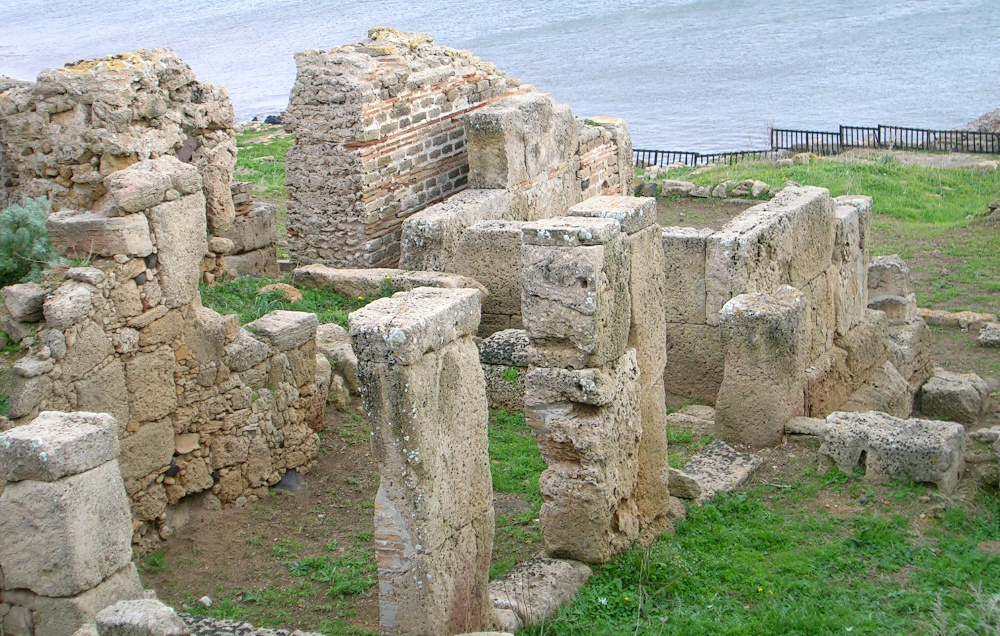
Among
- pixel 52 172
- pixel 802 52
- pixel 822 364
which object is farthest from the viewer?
pixel 802 52

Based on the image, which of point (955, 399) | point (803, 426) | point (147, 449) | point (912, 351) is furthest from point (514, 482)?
point (912, 351)

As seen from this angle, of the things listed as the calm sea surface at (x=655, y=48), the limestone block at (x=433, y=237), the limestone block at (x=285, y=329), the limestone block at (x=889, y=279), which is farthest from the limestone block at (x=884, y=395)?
the calm sea surface at (x=655, y=48)

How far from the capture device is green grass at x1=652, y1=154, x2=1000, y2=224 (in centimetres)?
1795

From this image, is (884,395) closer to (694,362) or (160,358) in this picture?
(694,362)

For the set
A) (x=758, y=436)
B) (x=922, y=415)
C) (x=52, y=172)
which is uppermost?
(x=52, y=172)

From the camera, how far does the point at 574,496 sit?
680cm

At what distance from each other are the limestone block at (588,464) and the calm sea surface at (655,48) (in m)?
22.2

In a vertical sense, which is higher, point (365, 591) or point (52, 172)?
point (52, 172)

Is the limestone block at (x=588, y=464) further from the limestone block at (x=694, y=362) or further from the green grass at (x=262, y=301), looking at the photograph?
the limestone block at (x=694, y=362)

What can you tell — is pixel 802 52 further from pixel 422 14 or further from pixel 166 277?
pixel 166 277

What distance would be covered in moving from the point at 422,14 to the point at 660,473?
53450 millimetres

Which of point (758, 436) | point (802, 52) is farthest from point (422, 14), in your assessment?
point (758, 436)

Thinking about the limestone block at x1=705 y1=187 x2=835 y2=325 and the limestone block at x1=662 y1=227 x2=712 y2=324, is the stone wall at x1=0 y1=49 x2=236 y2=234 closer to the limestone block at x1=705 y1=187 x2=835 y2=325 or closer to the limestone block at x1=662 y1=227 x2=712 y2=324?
the limestone block at x1=662 y1=227 x2=712 y2=324

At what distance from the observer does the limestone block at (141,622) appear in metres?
4.86
